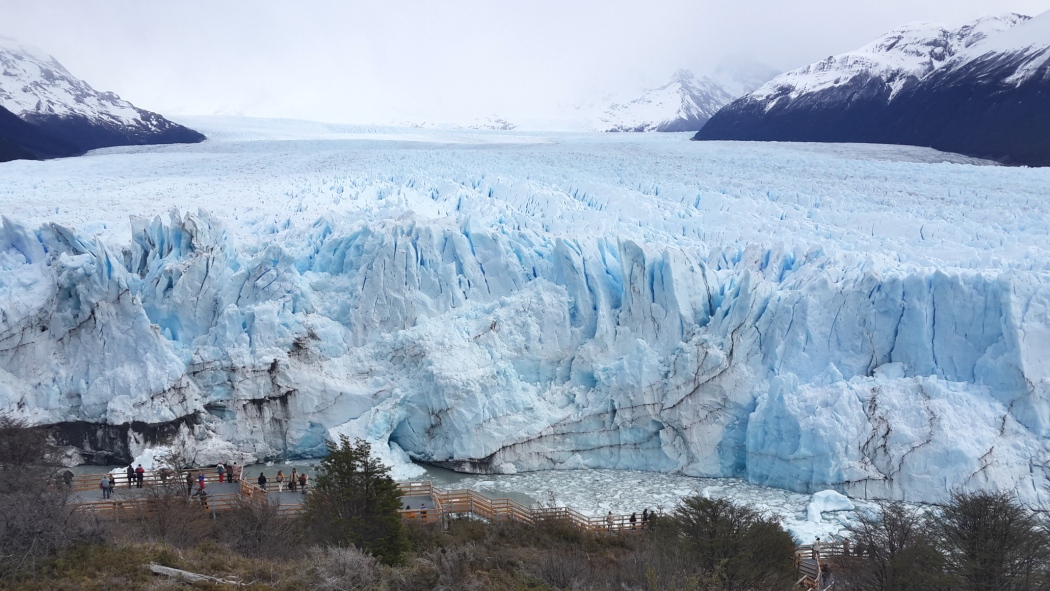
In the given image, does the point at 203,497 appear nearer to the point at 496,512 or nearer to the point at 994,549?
the point at 496,512

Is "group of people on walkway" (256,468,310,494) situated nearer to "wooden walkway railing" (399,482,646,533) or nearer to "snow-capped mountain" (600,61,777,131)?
"wooden walkway railing" (399,482,646,533)

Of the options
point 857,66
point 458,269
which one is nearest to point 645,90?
point 857,66

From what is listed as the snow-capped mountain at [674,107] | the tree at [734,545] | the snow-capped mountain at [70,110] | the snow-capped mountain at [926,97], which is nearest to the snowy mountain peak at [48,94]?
the snow-capped mountain at [70,110]

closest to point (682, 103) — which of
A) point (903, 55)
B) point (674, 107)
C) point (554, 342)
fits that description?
point (674, 107)

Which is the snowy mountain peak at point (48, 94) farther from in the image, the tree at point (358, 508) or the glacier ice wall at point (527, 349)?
the tree at point (358, 508)

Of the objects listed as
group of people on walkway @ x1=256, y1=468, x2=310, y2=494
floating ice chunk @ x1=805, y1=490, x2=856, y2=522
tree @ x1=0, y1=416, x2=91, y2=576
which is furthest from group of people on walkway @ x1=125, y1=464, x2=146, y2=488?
floating ice chunk @ x1=805, y1=490, x2=856, y2=522

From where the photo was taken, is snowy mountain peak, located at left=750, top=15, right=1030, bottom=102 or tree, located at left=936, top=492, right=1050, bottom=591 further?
snowy mountain peak, located at left=750, top=15, right=1030, bottom=102

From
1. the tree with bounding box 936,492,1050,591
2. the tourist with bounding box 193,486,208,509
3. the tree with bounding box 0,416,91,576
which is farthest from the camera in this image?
the tourist with bounding box 193,486,208,509

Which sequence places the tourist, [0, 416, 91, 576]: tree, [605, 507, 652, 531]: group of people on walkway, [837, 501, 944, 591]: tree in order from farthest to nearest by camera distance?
1. [605, 507, 652, 531]: group of people on walkway
2. the tourist
3. [837, 501, 944, 591]: tree
4. [0, 416, 91, 576]: tree
